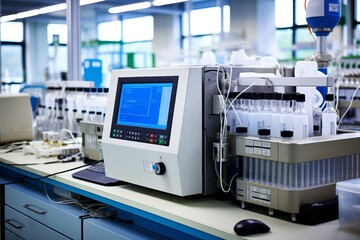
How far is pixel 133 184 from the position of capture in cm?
205

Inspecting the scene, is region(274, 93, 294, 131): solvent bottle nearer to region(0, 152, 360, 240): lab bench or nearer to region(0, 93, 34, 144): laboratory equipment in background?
region(0, 152, 360, 240): lab bench

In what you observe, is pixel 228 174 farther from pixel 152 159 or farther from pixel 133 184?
pixel 133 184

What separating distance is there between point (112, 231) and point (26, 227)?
864 mm

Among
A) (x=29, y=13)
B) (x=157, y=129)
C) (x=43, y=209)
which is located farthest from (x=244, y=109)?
(x=29, y=13)

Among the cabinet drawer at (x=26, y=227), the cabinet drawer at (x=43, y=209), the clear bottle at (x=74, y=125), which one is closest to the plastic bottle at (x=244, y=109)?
the cabinet drawer at (x=43, y=209)

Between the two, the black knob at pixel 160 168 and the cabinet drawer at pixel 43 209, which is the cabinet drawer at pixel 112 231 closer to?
the cabinet drawer at pixel 43 209

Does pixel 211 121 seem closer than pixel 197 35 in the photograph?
Yes

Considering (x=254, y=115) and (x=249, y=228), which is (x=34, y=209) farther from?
(x=249, y=228)

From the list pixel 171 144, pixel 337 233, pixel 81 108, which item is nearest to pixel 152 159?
pixel 171 144

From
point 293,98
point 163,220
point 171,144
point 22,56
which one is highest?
point 22,56

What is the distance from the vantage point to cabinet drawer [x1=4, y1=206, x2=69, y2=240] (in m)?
2.31

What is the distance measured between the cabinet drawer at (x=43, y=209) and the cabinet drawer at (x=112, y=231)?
0.08 meters

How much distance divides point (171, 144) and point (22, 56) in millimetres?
10755

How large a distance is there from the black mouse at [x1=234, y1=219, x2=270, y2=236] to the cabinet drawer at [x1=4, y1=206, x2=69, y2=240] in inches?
42.4
